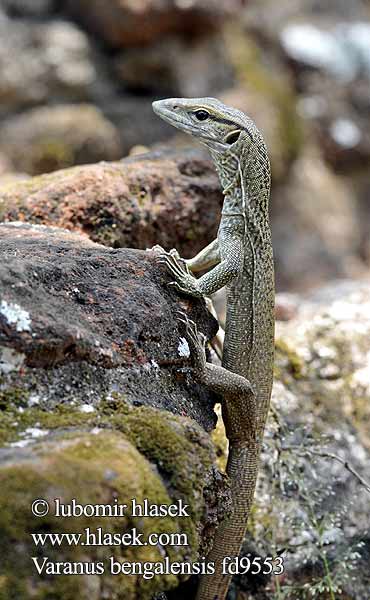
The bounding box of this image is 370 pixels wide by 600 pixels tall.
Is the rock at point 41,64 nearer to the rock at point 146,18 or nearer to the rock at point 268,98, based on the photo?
the rock at point 146,18

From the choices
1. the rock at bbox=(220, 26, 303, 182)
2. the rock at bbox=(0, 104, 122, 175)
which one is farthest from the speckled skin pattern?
the rock at bbox=(220, 26, 303, 182)

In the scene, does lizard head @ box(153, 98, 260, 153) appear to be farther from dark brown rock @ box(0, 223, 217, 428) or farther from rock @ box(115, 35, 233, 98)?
rock @ box(115, 35, 233, 98)

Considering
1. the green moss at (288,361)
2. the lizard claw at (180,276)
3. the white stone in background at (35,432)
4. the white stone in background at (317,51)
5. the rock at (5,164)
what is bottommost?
the white stone in background at (35,432)

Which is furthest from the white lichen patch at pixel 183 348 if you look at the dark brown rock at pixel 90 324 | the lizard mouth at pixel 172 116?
the lizard mouth at pixel 172 116

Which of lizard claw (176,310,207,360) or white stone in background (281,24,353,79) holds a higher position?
white stone in background (281,24,353,79)

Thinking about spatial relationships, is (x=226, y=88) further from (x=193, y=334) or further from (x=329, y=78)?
(x=193, y=334)
